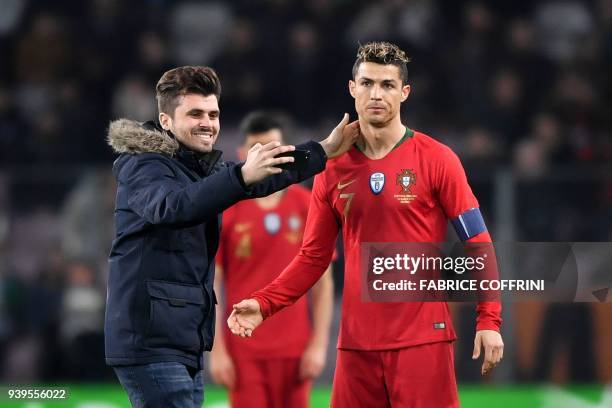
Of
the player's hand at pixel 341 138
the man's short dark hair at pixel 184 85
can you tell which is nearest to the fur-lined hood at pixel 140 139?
the man's short dark hair at pixel 184 85

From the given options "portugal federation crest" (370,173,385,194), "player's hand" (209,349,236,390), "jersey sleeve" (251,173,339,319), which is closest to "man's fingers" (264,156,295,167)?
"portugal federation crest" (370,173,385,194)

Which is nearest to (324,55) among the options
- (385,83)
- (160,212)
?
(385,83)

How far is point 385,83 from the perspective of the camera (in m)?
5.43

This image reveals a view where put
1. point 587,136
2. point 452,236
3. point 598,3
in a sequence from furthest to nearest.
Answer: point 598,3, point 587,136, point 452,236

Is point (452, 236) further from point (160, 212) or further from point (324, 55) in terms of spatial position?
point (160, 212)

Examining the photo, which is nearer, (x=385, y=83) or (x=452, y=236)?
(x=385, y=83)

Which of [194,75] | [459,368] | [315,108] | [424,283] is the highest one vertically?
[315,108]

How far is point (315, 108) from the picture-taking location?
38.0ft

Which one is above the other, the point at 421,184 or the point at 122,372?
the point at 421,184

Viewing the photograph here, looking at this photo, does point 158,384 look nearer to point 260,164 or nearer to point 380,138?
point 260,164

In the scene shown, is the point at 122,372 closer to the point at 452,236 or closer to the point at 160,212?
the point at 160,212

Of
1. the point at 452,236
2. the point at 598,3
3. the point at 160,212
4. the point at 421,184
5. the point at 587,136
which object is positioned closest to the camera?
the point at 160,212

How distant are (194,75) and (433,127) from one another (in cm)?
665

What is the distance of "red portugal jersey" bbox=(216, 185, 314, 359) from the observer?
7.07m
